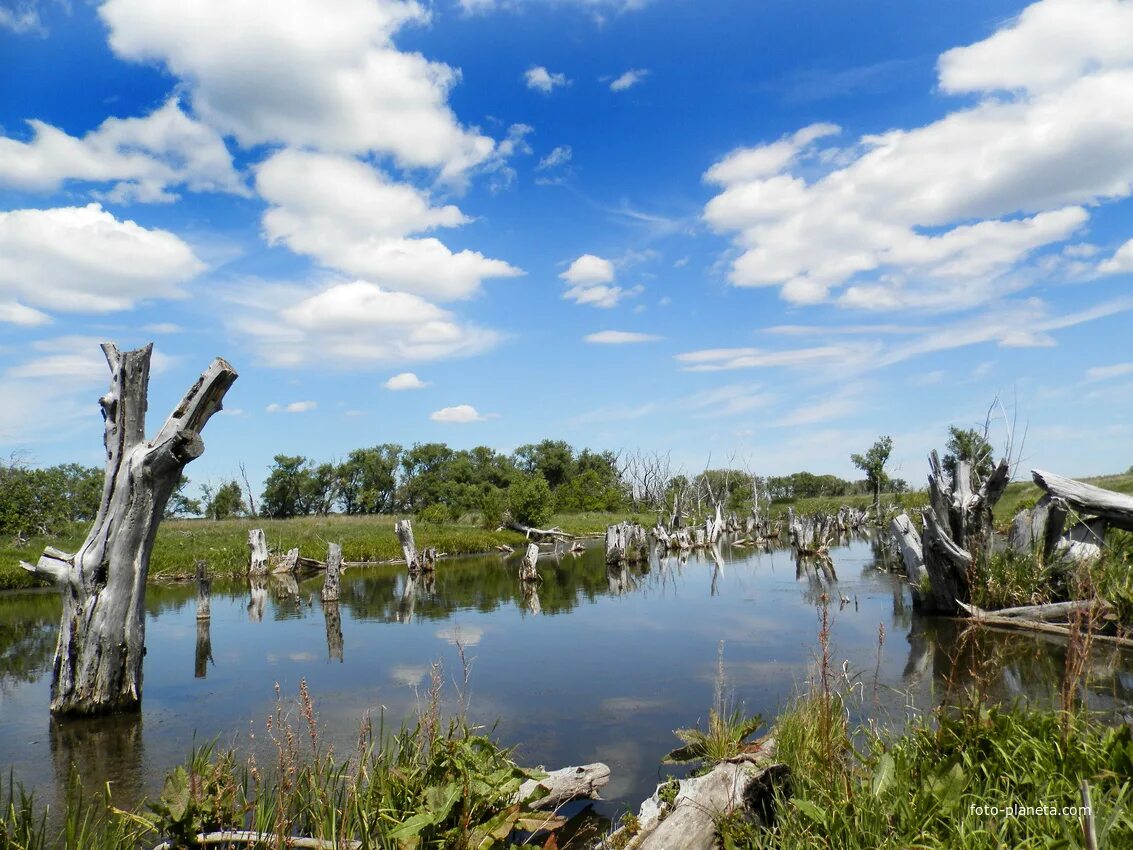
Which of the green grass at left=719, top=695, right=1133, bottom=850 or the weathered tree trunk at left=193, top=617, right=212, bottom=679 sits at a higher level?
the green grass at left=719, top=695, right=1133, bottom=850

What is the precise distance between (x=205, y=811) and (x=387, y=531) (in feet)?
114

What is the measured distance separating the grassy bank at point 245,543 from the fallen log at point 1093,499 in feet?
68.3

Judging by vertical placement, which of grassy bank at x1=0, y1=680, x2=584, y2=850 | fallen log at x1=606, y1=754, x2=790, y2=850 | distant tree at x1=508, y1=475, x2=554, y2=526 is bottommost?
fallen log at x1=606, y1=754, x2=790, y2=850

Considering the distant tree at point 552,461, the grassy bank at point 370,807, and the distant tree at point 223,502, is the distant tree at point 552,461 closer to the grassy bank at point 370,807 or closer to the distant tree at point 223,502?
the distant tree at point 223,502

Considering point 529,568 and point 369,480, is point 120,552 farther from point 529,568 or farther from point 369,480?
point 369,480

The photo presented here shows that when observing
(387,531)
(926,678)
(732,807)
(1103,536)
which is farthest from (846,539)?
(732,807)

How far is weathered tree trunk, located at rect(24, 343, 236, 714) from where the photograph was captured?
354 inches

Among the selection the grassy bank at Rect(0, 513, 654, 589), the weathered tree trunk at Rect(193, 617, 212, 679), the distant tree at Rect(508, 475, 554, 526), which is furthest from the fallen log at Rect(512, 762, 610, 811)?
the distant tree at Rect(508, 475, 554, 526)

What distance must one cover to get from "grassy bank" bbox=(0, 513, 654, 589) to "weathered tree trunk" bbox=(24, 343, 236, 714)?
1258cm

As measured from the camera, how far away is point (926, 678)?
33.4 feet

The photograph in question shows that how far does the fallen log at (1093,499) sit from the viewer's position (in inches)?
486

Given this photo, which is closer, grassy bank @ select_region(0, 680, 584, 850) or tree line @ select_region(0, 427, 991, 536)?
grassy bank @ select_region(0, 680, 584, 850)

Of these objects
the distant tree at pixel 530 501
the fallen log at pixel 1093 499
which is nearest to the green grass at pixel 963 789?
the fallen log at pixel 1093 499

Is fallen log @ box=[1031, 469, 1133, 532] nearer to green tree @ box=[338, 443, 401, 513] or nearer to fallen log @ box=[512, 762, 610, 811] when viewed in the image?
fallen log @ box=[512, 762, 610, 811]
